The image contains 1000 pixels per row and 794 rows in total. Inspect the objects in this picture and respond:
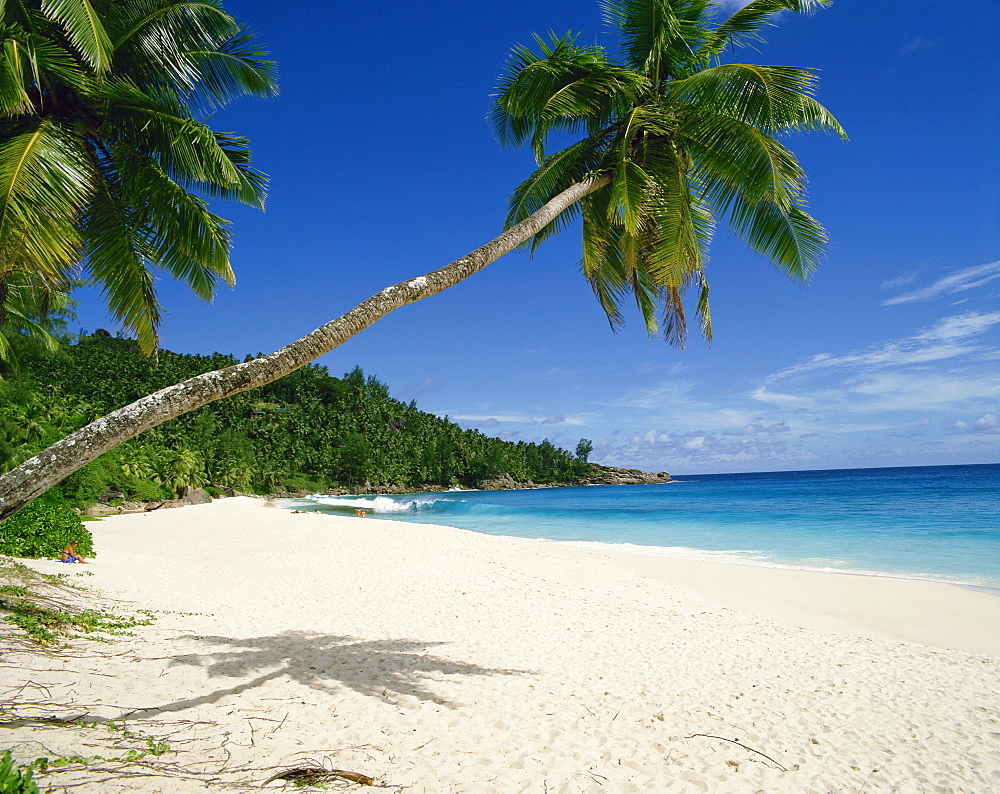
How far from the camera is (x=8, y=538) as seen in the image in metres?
9.05

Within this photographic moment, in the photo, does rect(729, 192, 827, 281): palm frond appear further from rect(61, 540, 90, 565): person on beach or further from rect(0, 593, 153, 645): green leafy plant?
rect(61, 540, 90, 565): person on beach

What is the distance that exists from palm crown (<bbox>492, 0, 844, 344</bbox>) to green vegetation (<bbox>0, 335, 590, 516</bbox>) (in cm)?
1117

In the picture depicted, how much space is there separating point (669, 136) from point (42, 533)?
12.7 metres

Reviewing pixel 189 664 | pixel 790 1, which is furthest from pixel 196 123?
pixel 790 1

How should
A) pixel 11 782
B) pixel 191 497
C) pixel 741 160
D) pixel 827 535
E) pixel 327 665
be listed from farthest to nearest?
pixel 191 497 < pixel 827 535 < pixel 741 160 < pixel 327 665 < pixel 11 782

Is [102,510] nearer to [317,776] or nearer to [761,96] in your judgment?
[317,776]

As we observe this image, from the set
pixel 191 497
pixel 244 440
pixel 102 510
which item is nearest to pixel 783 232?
pixel 102 510

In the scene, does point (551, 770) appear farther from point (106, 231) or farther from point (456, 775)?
point (106, 231)

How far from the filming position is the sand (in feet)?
11.5

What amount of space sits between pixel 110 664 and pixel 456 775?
3.53 metres

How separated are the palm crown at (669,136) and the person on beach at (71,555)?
1005 cm

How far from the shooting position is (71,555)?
9.68 metres

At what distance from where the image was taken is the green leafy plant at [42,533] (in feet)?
29.9

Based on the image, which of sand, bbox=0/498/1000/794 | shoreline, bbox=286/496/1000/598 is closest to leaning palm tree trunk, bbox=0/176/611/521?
sand, bbox=0/498/1000/794
